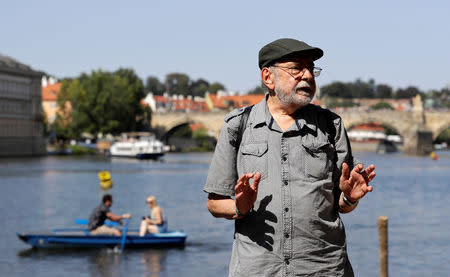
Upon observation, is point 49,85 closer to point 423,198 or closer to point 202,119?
point 202,119

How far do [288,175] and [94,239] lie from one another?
59.4ft

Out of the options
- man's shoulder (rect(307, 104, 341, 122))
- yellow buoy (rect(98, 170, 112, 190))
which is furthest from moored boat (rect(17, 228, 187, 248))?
yellow buoy (rect(98, 170, 112, 190))

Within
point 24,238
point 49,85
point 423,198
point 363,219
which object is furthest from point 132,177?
point 49,85

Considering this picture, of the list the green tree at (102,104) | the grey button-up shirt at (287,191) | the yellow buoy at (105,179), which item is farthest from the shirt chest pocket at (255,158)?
the green tree at (102,104)

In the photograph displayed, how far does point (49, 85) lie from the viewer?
146 metres

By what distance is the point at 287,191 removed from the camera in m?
3.96

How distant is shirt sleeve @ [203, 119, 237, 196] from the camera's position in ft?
13.2

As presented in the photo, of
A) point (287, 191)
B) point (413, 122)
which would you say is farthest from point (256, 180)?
point (413, 122)

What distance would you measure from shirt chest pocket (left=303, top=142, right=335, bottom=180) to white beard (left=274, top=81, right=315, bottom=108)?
0.19 meters

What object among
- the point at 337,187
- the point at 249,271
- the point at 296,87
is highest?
the point at 296,87

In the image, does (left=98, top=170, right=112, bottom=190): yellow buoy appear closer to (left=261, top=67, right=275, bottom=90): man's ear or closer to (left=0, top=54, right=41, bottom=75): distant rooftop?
(left=261, top=67, right=275, bottom=90): man's ear

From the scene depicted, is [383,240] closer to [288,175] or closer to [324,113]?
[324,113]

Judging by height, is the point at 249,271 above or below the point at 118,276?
above

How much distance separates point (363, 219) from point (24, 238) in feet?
48.7
